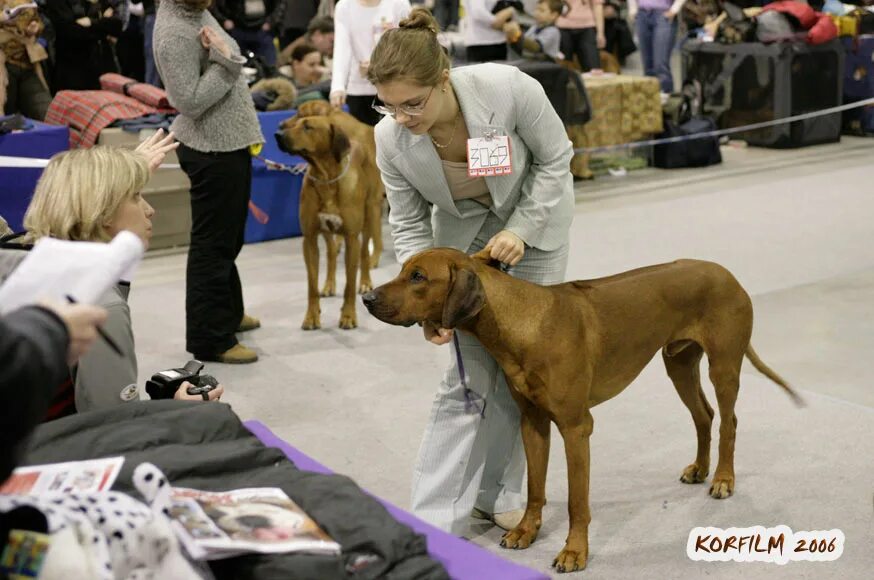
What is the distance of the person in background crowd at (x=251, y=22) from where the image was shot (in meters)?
9.02

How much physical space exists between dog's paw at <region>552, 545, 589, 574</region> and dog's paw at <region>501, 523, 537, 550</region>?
7.1 inches

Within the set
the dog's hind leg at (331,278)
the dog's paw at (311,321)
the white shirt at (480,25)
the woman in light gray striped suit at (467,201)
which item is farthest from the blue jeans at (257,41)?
the woman in light gray striped suit at (467,201)

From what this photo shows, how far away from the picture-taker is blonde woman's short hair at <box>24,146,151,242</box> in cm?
263

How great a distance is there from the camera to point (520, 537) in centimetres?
355

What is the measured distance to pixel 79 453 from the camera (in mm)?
2344

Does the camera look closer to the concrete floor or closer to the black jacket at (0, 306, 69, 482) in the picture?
the concrete floor

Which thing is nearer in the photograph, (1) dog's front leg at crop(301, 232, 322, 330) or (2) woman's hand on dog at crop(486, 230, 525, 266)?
(2) woman's hand on dog at crop(486, 230, 525, 266)

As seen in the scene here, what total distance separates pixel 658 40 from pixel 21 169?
7.48 meters

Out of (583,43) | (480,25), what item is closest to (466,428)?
(480,25)

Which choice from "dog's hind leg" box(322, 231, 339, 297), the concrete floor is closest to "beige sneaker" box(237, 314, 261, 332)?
the concrete floor

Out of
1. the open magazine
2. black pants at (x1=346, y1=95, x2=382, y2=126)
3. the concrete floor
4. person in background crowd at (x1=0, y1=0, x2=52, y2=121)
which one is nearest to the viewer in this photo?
the open magazine

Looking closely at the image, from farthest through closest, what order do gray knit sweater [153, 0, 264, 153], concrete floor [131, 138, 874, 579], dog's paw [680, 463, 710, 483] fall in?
gray knit sweater [153, 0, 264, 153] < dog's paw [680, 463, 710, 483] < concrete floor [131, 138, 874, 579]

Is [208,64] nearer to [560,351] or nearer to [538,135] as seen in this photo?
[538,135]

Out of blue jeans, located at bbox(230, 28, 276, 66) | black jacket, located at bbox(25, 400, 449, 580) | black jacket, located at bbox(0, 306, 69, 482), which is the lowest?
black jacket, located at bbox(25, 400, 449, 580)
